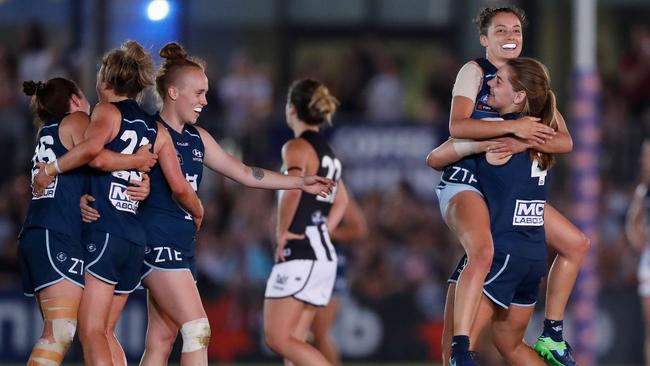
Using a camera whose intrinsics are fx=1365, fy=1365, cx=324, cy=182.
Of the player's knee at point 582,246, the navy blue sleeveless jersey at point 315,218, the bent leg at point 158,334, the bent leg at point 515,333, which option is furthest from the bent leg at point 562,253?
the bent leg at point 158,334

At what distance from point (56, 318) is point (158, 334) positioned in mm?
733

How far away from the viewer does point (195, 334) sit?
7953 millimetres

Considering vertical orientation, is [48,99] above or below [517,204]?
above

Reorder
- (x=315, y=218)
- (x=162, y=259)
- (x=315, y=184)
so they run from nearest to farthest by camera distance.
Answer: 1. (x=162, y=259)
2. (x=315, y=184)
3. (x=315, y=218)

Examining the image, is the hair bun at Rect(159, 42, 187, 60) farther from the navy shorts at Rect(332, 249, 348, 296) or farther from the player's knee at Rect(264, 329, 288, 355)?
the navy shorts at Rect(332, 249, 348, 296)

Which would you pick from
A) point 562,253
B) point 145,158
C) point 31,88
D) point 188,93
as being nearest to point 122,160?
point 145,158

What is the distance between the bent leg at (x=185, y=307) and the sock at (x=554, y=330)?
201 centimetres

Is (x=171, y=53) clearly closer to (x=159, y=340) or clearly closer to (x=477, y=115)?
(x=159, y=340)

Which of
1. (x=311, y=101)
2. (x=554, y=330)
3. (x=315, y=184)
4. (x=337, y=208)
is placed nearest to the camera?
(x=554, y=330)

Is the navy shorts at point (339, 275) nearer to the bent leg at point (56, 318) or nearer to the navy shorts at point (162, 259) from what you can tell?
the navy shorts at point (162, 259)

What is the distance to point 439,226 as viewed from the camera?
15664mm

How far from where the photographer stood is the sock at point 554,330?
8109 mm

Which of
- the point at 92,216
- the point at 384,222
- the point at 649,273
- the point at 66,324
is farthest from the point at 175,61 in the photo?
the point at 384,222

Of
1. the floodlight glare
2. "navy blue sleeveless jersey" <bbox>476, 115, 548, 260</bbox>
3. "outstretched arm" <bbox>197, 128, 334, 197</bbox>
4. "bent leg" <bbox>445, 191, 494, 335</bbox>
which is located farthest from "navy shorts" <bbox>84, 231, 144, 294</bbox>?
the floodlight glare
